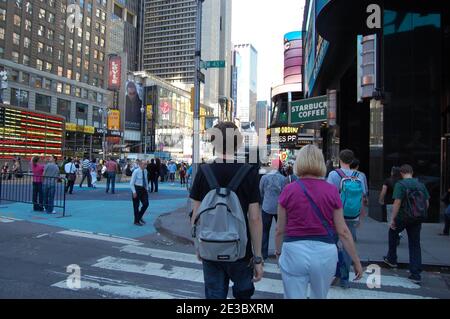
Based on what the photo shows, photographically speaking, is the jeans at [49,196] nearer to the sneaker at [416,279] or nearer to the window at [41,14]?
the sneaker at [416,279]

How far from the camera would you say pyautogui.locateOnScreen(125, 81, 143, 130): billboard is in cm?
10300

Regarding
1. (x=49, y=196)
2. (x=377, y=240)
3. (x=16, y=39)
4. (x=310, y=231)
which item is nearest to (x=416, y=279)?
(x=377, y=240)

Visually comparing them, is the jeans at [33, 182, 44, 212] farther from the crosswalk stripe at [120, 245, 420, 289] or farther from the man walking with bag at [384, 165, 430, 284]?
the man walking with bag at [384, 165, 430, 284]

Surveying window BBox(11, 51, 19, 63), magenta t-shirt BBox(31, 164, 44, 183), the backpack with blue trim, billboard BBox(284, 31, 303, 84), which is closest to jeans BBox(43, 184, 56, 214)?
magenta t-shirt BBox(31, 164, 44, 183)

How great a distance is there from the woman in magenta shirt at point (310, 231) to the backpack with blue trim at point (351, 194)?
250cm

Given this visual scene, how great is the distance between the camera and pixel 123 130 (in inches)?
3954

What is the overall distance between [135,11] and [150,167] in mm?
115183

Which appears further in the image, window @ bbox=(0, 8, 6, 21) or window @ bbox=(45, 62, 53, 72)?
window @ bbox=(45, 62, 53, 72)

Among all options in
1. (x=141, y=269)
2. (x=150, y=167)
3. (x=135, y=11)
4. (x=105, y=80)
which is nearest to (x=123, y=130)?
(x=105, y=80)

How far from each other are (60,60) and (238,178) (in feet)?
270

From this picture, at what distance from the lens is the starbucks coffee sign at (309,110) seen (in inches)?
704

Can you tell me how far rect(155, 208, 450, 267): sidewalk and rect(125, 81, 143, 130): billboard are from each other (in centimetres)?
9510

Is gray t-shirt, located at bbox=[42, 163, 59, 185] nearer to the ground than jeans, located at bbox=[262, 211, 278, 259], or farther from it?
farther from it

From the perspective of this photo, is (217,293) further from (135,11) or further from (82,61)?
(135,11)
